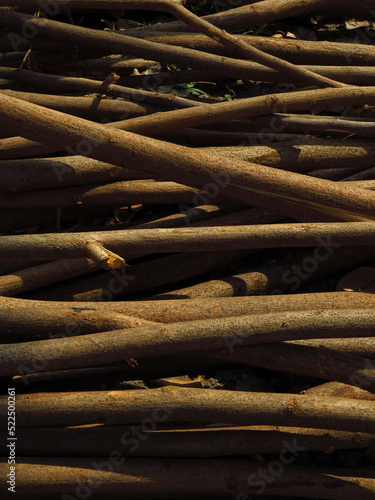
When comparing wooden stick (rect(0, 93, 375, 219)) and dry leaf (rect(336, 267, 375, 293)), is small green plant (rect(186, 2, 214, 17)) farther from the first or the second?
dry leaf (rect(336, 267, 375, 293))

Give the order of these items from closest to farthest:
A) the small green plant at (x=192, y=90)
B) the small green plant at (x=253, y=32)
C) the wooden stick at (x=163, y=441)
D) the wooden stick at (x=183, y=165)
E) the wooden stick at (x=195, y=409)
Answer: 1. the wooden stick at (x=195, y=409)
2. the wooden stick at (x=163, y=441)
3. the wooden stick at (x=183, y=165)
4. the small green plant at (x=192, y=90)
5. the small green plant at (x=253, y=32)

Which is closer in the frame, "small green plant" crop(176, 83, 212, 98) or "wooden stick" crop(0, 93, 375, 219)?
"wooden stick" crop(0, 93, 375, 219)

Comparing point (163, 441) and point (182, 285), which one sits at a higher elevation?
point (182, 285)

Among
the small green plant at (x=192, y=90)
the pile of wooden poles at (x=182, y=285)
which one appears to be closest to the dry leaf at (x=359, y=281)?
the pile of wooden poles at (x=182, y=285)

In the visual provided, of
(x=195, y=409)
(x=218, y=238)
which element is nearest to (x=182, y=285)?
(x=218, y=238)

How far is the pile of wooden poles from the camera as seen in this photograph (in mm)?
2176

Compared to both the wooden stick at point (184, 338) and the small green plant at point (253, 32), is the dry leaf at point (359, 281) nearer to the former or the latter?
the wooden stick at point (184, 338)

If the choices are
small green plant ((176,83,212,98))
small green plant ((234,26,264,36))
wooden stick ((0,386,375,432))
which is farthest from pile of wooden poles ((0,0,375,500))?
small green plant ((234,26,264,36))

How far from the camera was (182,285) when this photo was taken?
283 centimetres

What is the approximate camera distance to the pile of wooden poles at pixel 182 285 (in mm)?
2176

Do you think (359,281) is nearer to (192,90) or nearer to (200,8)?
(192,90)

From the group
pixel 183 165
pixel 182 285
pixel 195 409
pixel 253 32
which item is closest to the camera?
pixel 195 409

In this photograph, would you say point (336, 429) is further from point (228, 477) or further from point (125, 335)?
point (125, 335)

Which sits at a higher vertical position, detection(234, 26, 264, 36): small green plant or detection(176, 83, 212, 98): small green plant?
detection(234, 26, 264, 36): small green plant
